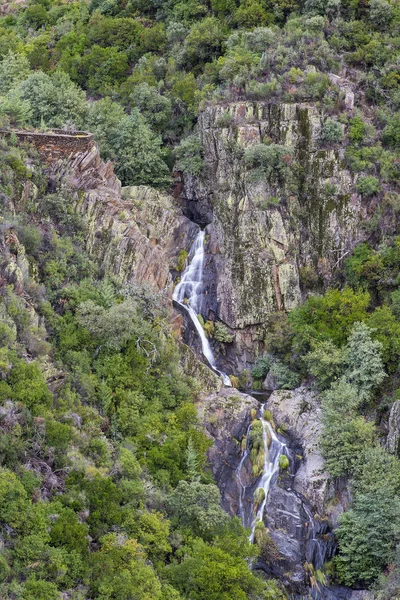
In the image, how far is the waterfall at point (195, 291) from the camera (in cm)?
5603

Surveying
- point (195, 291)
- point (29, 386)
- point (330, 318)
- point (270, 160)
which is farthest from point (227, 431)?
point (270, 160)

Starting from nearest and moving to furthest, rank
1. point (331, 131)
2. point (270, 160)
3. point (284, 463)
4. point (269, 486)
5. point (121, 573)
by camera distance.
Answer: point (121, 573)
point (269, 486)
point (284, 463)
point (270, 160)
point (331, 131)

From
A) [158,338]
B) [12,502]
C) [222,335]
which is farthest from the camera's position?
[222,335]

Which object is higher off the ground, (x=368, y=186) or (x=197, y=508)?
(x=368, y=186)

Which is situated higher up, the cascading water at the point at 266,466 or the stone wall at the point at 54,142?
the stone wall at the point at 54,142

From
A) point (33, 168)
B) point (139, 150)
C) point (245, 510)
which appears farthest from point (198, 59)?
point (245, 510)

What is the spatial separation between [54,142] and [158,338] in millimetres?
14683

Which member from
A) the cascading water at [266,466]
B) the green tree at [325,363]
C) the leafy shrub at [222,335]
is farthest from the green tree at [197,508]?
the leafy shrub at [222,335]

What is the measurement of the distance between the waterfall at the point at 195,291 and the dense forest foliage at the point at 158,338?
3.76 m

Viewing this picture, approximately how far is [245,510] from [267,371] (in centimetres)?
1093

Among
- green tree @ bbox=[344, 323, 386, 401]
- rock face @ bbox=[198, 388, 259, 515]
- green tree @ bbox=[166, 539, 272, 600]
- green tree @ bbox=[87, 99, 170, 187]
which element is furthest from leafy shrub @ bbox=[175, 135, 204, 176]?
green tree @ bbox=[166, 539, 272, 600]

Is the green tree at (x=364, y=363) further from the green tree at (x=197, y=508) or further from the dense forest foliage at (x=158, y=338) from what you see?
Answer: the green tree at (x=197, y=508)

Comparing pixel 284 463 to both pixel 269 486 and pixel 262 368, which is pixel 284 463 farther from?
pixel 262 368

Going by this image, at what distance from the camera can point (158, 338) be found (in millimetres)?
50125
